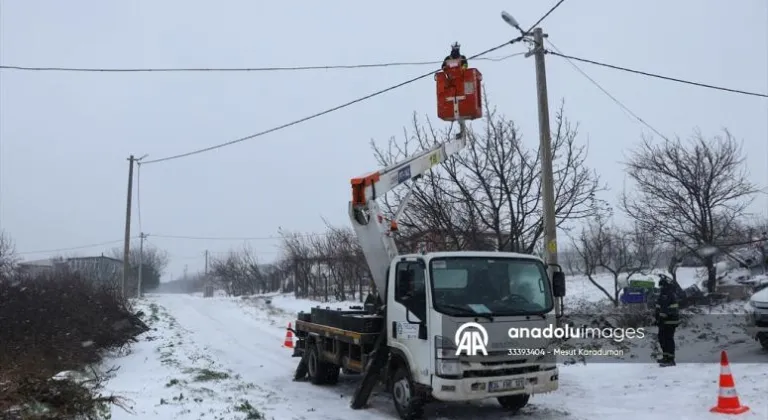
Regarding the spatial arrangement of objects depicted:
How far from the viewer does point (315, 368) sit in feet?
37.1

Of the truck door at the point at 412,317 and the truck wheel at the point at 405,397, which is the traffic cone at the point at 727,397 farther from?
the truck wheel at the point at 405,397

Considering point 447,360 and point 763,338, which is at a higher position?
point 447,360

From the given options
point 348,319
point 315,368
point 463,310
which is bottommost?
point 315,368

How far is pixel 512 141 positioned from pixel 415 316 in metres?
8.51

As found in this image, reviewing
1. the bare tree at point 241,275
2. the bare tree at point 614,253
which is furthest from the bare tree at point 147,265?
the bare tree at point 614,253

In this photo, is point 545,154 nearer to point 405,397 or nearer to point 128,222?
point 405,397

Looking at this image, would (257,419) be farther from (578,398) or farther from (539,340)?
(578,398)

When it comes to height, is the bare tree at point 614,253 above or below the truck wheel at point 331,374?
above

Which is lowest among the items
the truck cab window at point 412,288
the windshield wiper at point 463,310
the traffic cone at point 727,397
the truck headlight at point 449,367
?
the traffic cone at point 727,397

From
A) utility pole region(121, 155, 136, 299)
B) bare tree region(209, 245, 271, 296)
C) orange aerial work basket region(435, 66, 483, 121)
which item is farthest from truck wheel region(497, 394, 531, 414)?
bare tree region(209, 245, 271, 296)

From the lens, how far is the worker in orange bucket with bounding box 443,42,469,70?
1014cm

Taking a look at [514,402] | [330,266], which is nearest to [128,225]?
[330,266]

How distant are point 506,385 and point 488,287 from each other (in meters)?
1.27

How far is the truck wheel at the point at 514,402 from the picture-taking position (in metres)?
8.70
